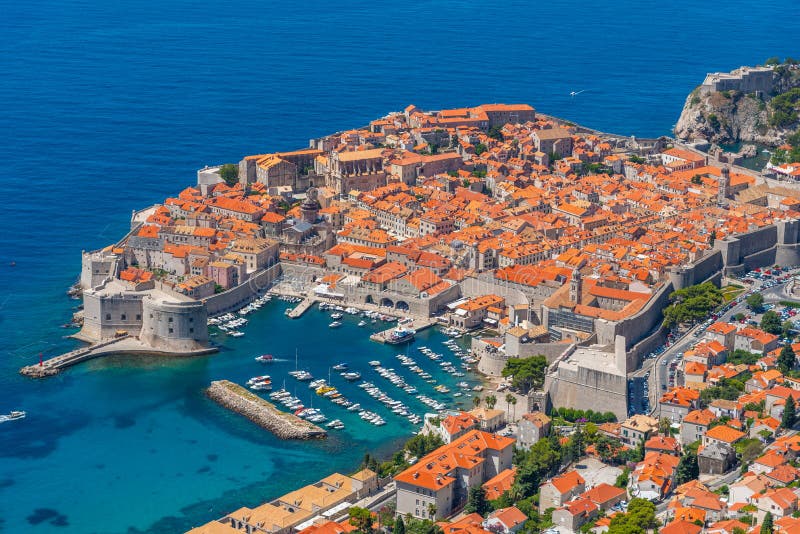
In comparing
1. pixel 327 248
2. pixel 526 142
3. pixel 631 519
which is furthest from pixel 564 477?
pixel 526 142

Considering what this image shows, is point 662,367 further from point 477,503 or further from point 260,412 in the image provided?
point 260,412

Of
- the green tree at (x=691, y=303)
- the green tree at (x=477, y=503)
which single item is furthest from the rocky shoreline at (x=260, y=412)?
the green tree at (x=691, y=303)

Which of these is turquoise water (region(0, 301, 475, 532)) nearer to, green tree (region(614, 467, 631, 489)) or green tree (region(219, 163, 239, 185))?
green tree (region(614, 467, 631, 489))

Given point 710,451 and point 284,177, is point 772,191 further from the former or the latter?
point 710,451

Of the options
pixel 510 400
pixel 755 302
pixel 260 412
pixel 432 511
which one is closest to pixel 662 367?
pixel 510 400

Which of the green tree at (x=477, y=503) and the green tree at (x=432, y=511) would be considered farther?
the green tree at (x=432, y=511)

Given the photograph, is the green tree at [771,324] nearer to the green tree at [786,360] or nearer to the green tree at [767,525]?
the green tree at [786,360]
